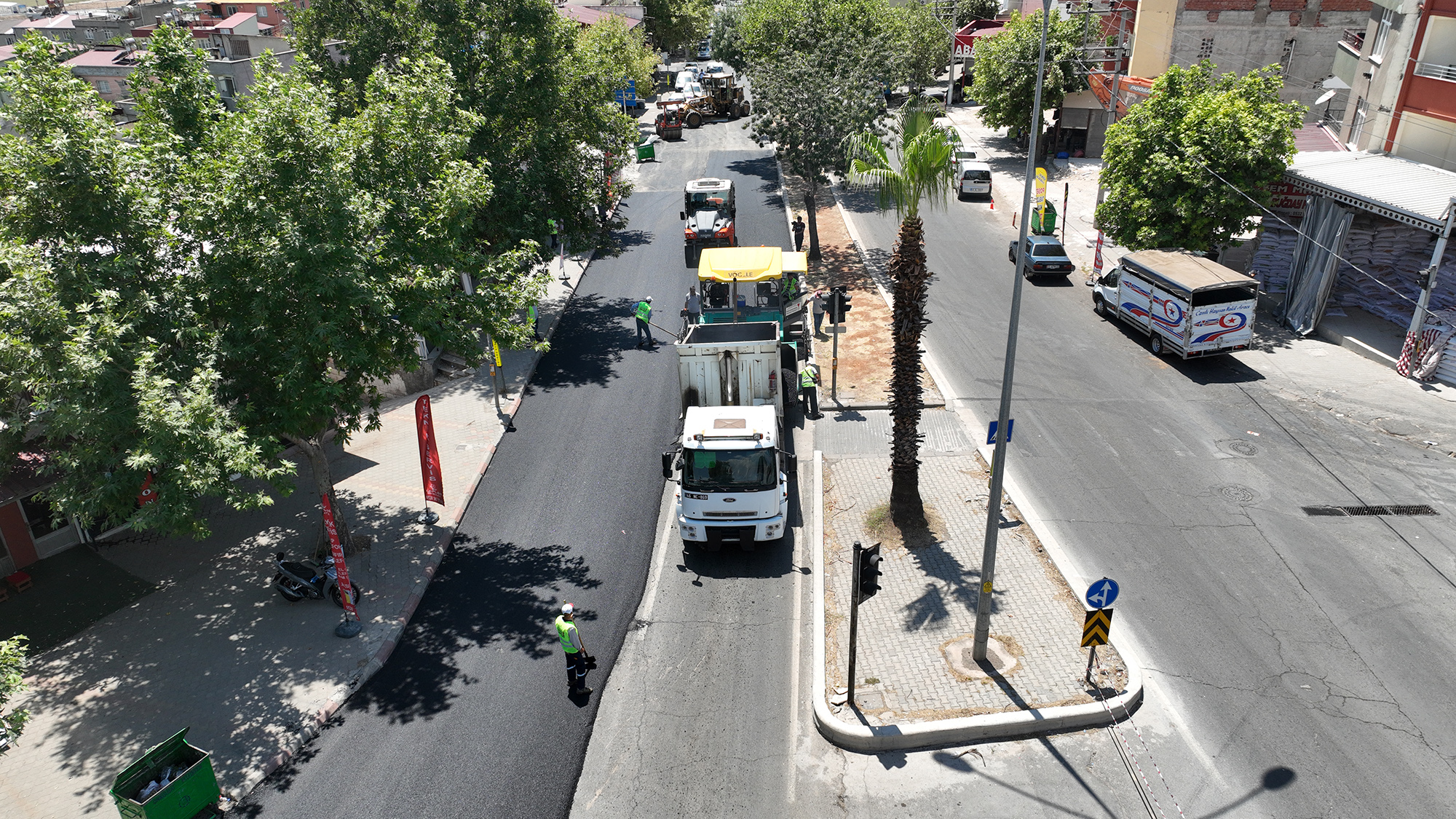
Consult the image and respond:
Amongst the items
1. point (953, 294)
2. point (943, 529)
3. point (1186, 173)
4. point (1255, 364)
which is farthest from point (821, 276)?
point (943, 529)

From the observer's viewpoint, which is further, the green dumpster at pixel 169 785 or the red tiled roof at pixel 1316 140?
the red tiled roof at pixel 1316 140

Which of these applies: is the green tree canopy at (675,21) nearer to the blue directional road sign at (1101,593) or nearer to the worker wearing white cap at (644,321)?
the worker wearing white cap at (644,321)

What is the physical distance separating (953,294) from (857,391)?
8488 mm

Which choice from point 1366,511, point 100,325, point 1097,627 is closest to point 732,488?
point 1097,627

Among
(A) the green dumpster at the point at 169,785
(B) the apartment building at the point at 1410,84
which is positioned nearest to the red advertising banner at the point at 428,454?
(A) the green dumpster at the point at 169,785

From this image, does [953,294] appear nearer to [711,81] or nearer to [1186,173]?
[1186,173]

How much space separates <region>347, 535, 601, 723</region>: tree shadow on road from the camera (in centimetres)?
1359

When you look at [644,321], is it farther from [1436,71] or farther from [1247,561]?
[1436,71]

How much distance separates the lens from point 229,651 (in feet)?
47.7

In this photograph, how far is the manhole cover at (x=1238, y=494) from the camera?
17828 mm

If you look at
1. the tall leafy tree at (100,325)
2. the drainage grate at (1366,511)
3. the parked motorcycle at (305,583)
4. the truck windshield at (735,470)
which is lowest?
the drainage grate at (1366,511)

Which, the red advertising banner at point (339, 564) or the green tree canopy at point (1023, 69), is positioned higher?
the green tree canopy at point (1023, 69)

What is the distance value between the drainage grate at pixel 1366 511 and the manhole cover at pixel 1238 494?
96 cm

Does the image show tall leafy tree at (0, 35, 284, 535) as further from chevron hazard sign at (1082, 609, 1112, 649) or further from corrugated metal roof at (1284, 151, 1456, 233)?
corrugated metal roof at (1284, 151, 1456, 233)
